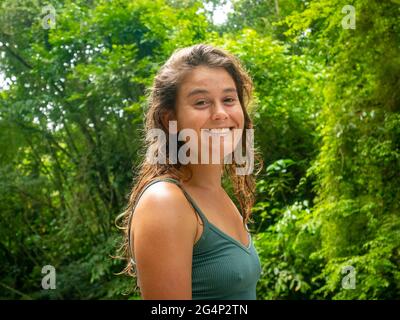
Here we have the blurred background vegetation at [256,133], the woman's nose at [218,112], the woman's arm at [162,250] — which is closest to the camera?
the woman's arm at [162,250]

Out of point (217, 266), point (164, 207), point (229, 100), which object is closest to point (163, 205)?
point (164, 207)

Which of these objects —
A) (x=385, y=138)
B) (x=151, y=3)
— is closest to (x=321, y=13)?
(x=385, y=138)

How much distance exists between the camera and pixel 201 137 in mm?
897

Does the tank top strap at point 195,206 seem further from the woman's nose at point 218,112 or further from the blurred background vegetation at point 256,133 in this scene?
the blurred background vegetation at point 256,133

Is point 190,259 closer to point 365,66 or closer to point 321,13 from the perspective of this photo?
point 365,66

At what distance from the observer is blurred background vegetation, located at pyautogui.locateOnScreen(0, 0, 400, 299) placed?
103 inches

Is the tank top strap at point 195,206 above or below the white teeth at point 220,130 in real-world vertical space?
below

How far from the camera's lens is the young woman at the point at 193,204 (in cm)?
75

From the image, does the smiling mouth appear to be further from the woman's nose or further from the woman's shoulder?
the woman's shoulder

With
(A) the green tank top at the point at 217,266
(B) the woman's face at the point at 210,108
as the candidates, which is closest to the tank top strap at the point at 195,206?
(A) the green tank top at the point at 217,266

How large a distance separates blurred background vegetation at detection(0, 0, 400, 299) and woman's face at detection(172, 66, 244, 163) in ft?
5.47

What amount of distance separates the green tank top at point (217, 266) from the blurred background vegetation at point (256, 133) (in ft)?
5.57

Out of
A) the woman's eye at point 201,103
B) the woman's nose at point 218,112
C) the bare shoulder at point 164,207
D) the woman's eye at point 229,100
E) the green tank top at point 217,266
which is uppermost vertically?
the woman's eye at point 229,100

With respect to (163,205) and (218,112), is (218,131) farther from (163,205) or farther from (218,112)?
(163,205)
